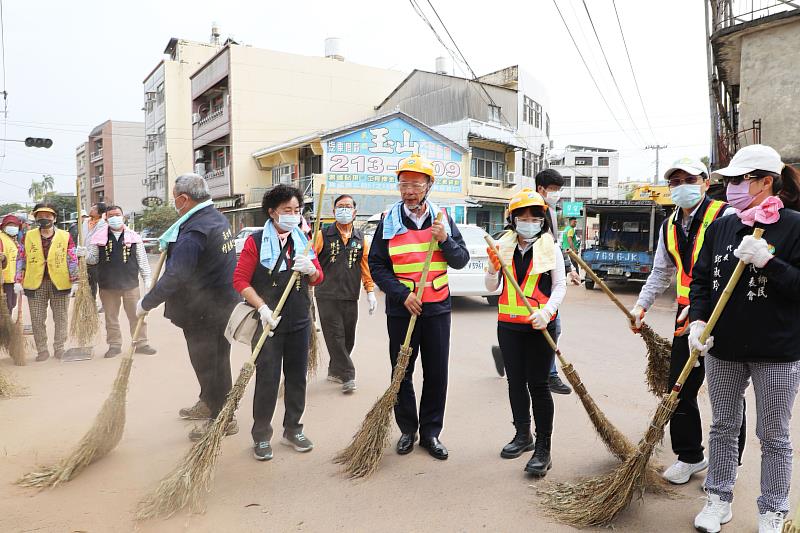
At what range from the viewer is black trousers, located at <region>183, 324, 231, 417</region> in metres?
4.11

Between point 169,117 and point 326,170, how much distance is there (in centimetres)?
2276

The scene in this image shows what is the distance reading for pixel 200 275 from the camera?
4.00 m

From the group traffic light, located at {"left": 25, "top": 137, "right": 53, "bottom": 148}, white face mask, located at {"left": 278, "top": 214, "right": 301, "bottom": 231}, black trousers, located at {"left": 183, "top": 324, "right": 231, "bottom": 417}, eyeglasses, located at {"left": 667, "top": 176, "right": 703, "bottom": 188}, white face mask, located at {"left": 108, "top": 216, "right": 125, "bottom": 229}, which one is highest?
traffic light, located at {"left": 25, "top": 137, "right": 53, "bottom": 148}

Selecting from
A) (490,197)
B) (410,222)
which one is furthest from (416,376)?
(490,197)

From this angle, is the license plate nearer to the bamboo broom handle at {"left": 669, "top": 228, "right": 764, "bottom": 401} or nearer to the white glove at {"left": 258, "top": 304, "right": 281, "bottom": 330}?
the white glove at {"left": 258, "top": 304, "right": 281, "bottom": 330}

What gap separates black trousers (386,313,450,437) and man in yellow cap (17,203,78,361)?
4973 mm

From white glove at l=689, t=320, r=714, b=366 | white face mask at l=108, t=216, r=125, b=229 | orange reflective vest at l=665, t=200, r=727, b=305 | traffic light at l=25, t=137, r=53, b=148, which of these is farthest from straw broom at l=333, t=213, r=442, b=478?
traffic light at l=25, t=137, r=53, b=148

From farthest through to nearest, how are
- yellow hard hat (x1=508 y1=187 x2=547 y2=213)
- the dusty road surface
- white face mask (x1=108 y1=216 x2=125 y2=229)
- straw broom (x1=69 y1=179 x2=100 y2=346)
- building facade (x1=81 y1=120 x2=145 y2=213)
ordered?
building facade (x1=81 y1=120 x2=145 y2=213), white face mask (x1=108 y1=216 x2=125 y2=229), straw broom (x1=69 y1=179 x2=100 y2=346), yellow hard hat (x1=508 y1=187 x2=547 y2=213), the dusty road surface

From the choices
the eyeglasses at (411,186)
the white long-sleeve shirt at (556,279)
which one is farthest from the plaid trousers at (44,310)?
the white long-sleeve shirt at (556,279)

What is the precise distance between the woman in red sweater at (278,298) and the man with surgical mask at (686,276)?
7.79 feet

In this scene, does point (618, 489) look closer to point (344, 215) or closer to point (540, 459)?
point (540, 459)

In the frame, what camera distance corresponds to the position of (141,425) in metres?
4.44

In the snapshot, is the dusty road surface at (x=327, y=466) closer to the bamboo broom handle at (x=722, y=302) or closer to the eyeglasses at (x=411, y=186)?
the bamboo broom handle at (x=722, y=302)

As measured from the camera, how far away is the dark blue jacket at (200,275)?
376 cm
